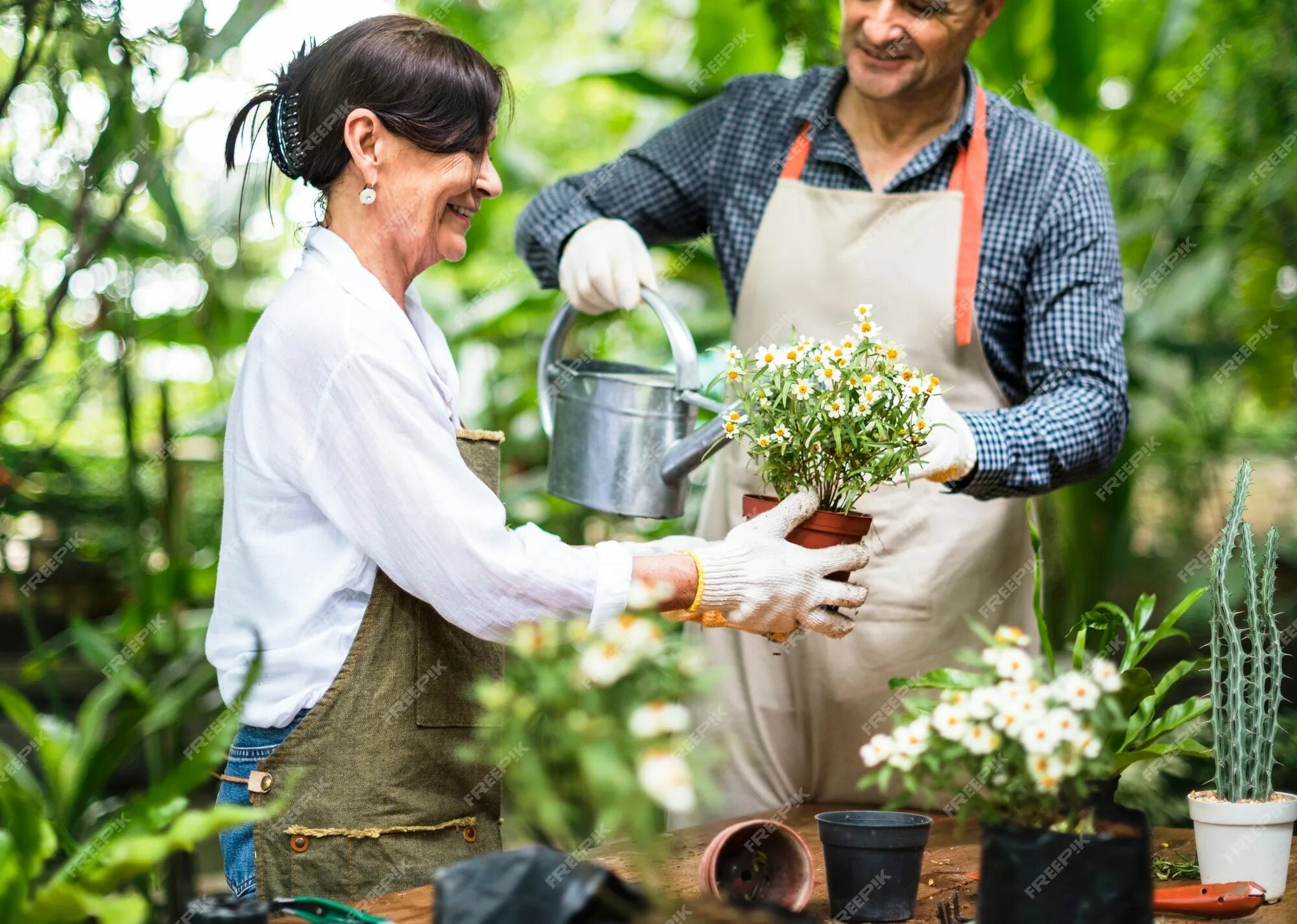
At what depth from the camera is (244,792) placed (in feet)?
5.28

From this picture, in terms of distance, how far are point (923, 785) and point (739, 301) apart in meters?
1.38

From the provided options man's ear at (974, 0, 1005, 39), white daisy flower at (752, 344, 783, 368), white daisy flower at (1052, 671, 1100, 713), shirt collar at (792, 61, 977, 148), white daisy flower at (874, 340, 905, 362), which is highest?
man's ear at (974, 0, 1005, 39)

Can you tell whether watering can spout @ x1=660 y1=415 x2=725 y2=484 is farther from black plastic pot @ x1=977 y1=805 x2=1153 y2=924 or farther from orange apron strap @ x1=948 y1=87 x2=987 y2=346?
black plastic pot @ x1=977 y1=805 x2=1153 y2=924

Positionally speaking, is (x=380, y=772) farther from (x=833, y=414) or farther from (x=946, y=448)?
(x=946, y=448)

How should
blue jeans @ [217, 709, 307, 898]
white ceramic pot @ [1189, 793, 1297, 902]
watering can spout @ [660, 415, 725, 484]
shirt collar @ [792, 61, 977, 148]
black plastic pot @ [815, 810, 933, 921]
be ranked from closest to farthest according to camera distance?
black plastic pot @ [815, 810, 933, 921] < white ceramic pot @ [1189, 793, 1297, 902] < blue jeans @ [217, 709, 307, 898] < watering can spout @ [660, 415, 725, 484] < shirt collar @ [792, 61, 977, 148]

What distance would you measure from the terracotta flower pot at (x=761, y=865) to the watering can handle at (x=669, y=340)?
27.2 inches

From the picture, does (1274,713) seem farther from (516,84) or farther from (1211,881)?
(516,84)

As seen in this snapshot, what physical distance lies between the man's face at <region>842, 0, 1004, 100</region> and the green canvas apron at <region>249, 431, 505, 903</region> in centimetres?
118

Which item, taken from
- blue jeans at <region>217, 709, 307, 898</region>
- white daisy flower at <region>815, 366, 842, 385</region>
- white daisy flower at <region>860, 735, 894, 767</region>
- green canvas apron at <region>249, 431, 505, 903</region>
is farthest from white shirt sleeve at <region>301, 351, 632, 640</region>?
white daisy flower at <region>860, 735, 894, 767</region>

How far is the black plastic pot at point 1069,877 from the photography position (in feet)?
3.60

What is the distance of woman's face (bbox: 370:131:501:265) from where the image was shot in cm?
167

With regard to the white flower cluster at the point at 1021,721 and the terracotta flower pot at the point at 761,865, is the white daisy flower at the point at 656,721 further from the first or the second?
the terracotta flower pot at the point at 761,865

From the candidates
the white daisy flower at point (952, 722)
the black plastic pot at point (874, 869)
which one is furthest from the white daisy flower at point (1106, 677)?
the black plastic pot at point (874, 869)

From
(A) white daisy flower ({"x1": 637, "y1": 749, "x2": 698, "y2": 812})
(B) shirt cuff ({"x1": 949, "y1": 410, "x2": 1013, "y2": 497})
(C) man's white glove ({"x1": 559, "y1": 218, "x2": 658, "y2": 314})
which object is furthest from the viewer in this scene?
(C) man's white glove ({"x1": 559, "y1": 218, "x2": 658, "y2": 314})
